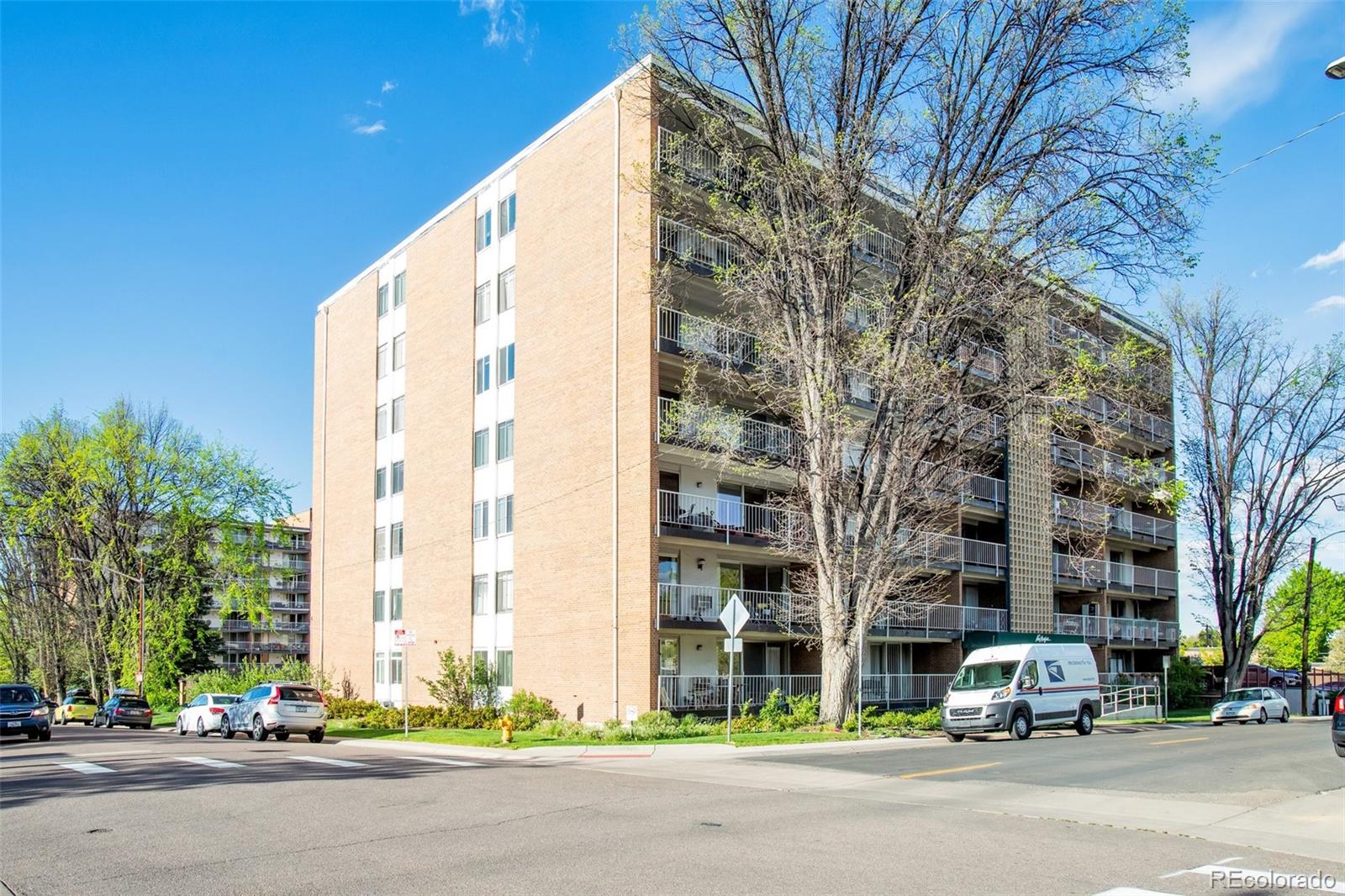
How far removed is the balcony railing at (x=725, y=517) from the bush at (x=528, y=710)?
Answer: 6833mm

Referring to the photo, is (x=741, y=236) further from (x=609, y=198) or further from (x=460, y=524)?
(x=460, y=524)

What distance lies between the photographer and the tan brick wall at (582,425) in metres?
30.3

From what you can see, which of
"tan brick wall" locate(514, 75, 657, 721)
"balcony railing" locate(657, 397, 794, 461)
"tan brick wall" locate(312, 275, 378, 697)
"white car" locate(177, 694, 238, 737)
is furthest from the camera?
"tan brick wall" locate(312, 275, 378, 697)

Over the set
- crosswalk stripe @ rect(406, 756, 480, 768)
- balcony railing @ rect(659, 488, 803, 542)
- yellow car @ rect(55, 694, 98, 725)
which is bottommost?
yellow car @ rect(55, 694, 98, 725)

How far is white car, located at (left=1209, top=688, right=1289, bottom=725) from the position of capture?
3812 cm

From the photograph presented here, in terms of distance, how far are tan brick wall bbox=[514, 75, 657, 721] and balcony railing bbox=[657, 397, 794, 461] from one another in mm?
885

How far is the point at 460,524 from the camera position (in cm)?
3881

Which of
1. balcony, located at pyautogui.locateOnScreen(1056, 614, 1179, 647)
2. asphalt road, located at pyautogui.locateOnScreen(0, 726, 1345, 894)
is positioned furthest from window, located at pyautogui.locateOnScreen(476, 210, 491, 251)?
balcony, located at pyautogui.locateOnScreen(1056, 614, 1179, 647)

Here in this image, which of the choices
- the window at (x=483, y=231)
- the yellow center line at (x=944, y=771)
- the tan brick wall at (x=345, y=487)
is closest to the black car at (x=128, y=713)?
the tan brick wall at (x=345, y=487)

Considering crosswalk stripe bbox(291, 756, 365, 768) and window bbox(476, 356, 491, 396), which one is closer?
crosswalk stripe bbox(291, 756, 365, 768)

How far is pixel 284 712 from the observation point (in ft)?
Answer: 95.5

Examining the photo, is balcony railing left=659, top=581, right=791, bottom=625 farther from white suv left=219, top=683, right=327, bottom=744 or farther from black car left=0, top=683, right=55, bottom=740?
black car left=0, top=683, right=55, bottom=740

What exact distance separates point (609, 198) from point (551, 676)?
14.7 metres

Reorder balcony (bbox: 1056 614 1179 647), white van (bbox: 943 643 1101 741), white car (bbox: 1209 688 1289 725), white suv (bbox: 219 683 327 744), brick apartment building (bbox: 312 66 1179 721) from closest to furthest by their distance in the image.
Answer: white van (bbox: 943 643 1101 741), white suv (bbox: 219 683 327 744), brick apartment building (bbox: 312 66 1179 721), white car (bbox: 1209 688 1289 725), balcony (bbox: 1056 614 1179 647)
